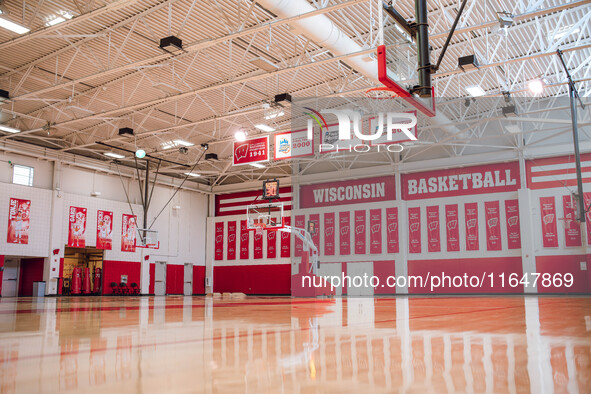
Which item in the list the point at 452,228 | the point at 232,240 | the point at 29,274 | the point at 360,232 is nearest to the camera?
the point at 29,274

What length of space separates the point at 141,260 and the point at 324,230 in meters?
11.8

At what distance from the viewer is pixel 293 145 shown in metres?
18.8

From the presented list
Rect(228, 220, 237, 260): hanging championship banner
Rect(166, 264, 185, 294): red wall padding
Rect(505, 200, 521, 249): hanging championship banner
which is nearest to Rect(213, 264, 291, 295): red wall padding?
Rect(228, 220, 237, 260): hanging championship banner

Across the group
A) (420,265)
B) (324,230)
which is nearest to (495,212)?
(420,265)

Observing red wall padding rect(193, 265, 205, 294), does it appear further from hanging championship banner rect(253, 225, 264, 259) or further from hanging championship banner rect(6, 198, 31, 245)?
hanging championship banner rect(6, 198, 31, 245)

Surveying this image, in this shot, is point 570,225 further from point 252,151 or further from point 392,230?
point 252,151

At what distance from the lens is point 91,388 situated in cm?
171

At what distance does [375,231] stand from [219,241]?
1246 cm

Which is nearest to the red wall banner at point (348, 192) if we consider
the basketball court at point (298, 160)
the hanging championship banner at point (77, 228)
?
the basketball court at point (298, 160)

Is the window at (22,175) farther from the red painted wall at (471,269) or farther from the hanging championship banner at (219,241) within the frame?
the red painted wall at (471,269)

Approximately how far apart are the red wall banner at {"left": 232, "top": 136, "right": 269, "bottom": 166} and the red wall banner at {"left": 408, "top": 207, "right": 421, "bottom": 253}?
12.6 m

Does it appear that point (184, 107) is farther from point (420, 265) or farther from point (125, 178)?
point (420, 265)

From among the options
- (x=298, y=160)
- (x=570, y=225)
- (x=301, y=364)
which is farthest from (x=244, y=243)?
(x=301, y=364)

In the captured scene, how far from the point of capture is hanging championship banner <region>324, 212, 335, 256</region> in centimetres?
3106
